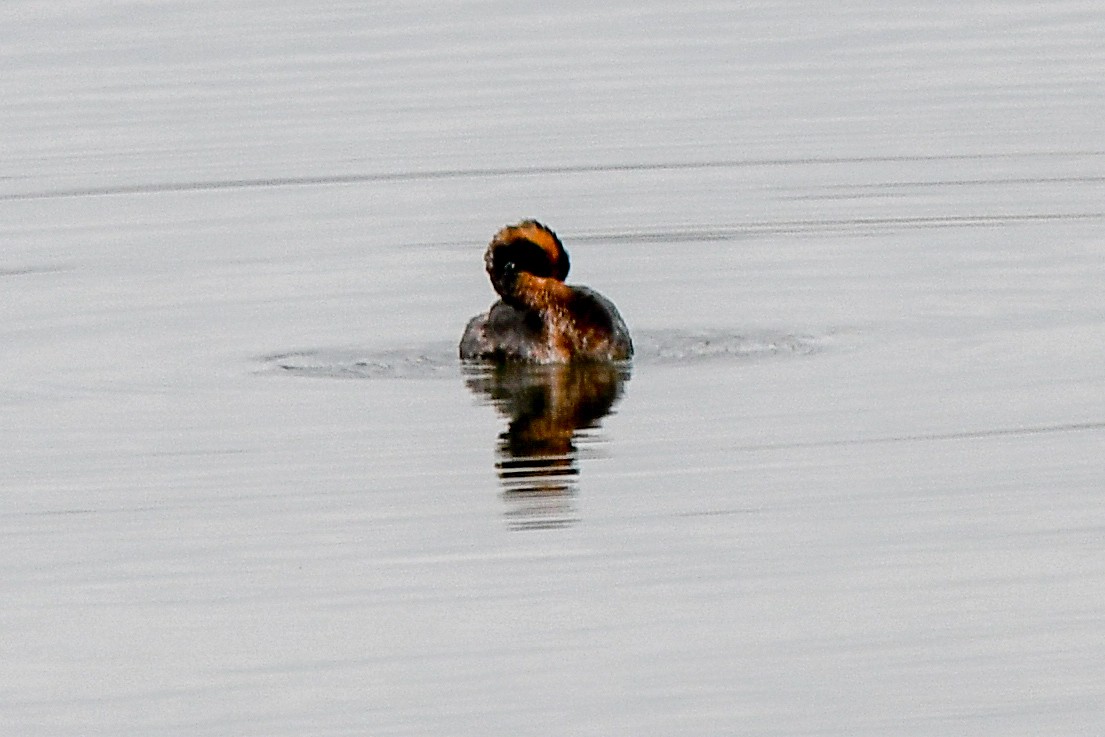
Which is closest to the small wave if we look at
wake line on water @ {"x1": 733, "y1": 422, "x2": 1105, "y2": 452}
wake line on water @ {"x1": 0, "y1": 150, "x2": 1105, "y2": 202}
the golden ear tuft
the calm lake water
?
the calm lake water

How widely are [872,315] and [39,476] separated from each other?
5.57m

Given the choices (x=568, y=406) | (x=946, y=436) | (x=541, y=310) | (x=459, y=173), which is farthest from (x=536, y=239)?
(x=459, y=173)

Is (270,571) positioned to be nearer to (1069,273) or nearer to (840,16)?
(1069,273)

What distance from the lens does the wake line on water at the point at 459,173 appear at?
2688cm

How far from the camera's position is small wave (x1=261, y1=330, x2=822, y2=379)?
1917cm

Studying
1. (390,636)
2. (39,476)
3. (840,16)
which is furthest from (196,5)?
(390,636)

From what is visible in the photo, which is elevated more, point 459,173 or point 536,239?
point 459,173

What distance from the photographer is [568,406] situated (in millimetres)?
18109

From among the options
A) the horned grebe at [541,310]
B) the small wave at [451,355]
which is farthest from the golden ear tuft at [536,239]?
the small wave at [451,355]

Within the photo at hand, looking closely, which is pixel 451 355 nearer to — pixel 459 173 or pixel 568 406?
pixel 568 406

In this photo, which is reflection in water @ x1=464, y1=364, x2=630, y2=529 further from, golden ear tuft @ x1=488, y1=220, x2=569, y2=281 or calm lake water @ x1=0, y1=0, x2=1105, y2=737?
golden ear tuft @ x1=488, y1=220, x2=569, y2=281

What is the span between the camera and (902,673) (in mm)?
12633

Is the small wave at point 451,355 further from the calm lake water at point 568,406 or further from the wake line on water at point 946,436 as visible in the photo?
the wake line on water at point 946,436

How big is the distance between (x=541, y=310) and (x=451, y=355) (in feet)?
2.91
